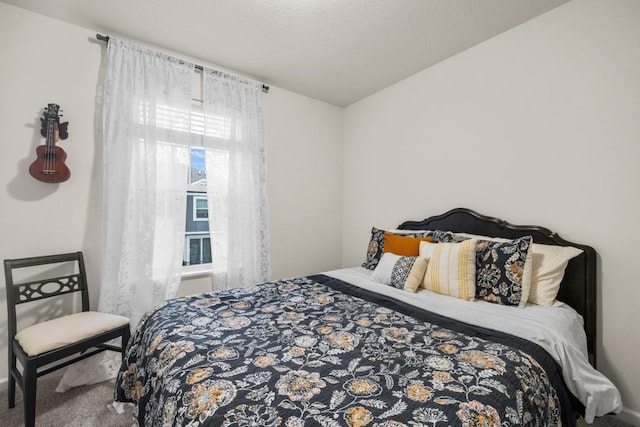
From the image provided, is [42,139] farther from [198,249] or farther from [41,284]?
[198,249]

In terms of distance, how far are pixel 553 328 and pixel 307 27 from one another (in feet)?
7.97

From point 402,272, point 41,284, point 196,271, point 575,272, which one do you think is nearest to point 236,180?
point 196,271

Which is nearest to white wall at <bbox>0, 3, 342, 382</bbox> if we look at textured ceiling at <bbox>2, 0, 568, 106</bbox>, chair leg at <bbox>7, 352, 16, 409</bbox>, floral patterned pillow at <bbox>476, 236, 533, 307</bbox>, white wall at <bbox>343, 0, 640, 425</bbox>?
textured ceiling at <bbox>2, 0, 568, 106</bbox>

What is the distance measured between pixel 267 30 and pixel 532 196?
7.54ft

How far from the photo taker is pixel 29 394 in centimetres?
152

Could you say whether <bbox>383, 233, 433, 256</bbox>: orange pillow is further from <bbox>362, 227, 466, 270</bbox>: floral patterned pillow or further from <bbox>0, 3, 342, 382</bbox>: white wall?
<bbox>0, 3, 342, 382</bbox>: white wall

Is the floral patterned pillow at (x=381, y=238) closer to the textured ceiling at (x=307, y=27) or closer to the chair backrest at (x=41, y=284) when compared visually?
the textured ceiling at (x=307, y=27)

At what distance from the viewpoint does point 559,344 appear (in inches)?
52.1

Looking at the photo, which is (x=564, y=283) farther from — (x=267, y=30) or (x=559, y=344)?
(x=267, y=30)

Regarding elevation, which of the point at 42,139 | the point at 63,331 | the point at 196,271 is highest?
the point at 42,139

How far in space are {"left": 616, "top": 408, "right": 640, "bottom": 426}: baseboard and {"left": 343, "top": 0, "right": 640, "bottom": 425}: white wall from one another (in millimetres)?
24

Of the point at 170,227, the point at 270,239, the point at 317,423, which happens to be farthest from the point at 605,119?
the point at 170,227

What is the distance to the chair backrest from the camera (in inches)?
70.0

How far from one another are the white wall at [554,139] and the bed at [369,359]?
0.14 metres
